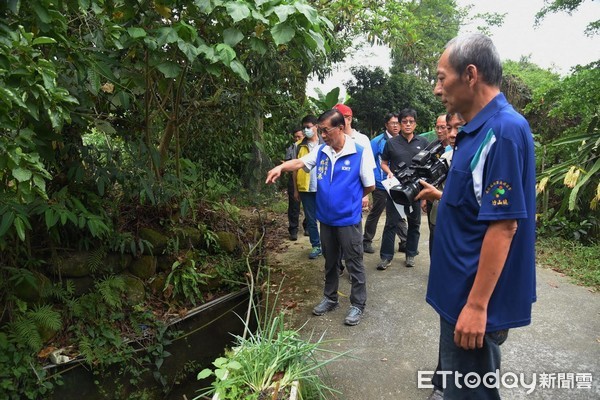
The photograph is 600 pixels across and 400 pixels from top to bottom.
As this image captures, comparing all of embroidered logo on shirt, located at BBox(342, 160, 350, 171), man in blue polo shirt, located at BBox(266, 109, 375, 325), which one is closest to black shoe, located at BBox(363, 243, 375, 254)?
man in blue polo shirt, located at BBox(266, 109, 375, 325)

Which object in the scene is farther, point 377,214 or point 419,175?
point 377,214

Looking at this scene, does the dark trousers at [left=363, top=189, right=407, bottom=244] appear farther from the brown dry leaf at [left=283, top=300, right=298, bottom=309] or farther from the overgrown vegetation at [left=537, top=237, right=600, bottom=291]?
the overgrown vegetation at [left=537, top=237, right=600, bottom=291]

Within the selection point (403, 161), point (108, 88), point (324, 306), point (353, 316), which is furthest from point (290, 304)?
point (108, 88)

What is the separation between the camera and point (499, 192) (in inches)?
59.4

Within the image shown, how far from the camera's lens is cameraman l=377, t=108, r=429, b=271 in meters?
5.21

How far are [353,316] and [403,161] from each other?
7.04ft

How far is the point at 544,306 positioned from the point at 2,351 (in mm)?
4951

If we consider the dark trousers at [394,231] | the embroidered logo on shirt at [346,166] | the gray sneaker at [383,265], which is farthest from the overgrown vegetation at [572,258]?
the embroidered logo on shirt at [346,166]

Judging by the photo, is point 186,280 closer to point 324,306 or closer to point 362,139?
point 324,306

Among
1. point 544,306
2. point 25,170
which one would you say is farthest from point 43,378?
point 544,306

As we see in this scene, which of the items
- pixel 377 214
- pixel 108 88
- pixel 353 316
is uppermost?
pixel 108 88

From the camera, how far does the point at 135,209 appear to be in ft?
15.4

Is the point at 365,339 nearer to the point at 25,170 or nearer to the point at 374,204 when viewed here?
the point at 374,204

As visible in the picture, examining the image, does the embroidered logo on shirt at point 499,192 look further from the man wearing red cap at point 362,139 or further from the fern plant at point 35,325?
the fern plant at point 35,325
